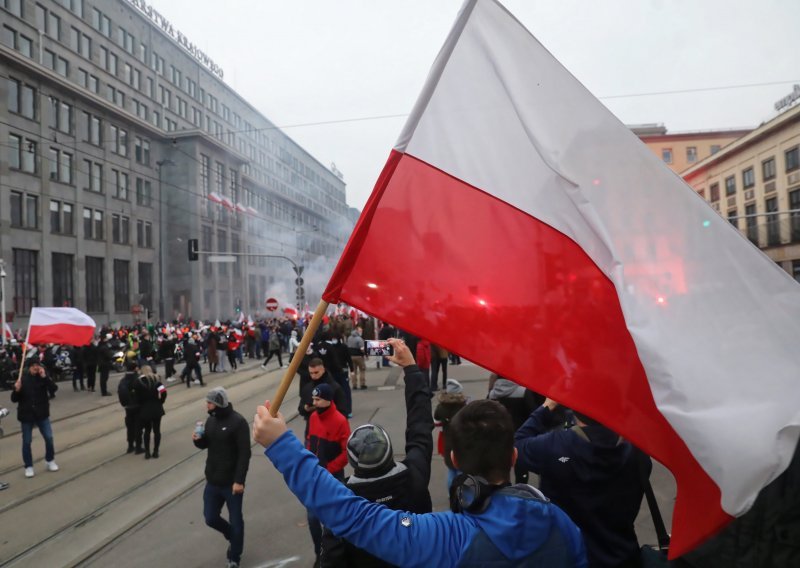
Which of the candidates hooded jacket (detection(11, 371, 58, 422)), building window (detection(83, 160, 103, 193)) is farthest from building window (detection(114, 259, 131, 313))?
hooded jacket (detection(11, 371, 58, 422))

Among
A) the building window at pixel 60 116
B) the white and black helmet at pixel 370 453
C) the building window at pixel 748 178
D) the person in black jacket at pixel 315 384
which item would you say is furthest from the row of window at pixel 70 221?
the building window at pixel 748 178

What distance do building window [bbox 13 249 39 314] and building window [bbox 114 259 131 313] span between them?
7500 millimetres

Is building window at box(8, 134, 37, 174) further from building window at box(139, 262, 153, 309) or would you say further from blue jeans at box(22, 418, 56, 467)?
blue jeans at box(22, 418, 56, 467)

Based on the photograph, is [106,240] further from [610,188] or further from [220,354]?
[610,188]

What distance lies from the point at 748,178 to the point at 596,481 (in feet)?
152

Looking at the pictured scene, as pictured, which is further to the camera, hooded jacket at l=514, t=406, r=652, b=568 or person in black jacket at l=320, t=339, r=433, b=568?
hooded jacket at l=514, t=406, r=652, b=568

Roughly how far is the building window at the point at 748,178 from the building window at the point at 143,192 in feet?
152

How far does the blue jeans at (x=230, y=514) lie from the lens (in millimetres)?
4770

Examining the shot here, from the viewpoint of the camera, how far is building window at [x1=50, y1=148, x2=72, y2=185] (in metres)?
36.2

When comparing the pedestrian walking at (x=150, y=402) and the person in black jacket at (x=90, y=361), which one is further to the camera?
the person in black jacket at (x=90, y=361)

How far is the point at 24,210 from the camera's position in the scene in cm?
3375

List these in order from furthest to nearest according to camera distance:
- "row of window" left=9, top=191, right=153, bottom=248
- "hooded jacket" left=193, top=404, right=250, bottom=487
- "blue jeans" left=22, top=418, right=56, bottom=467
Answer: "row of window" left=9, top=191, right=153, bottom=248
"blue jeans" left=22, top=418, right=56, bottom=467
"hooded jacket" left=193, top=404, right=250, bottom=487

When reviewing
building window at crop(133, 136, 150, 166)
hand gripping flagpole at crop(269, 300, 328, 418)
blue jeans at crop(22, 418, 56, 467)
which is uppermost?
building window at crop(133, 136, 150, 166)

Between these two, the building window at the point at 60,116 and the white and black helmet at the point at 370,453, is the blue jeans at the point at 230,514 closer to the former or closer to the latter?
the white and black helmet at the point at 370,453
